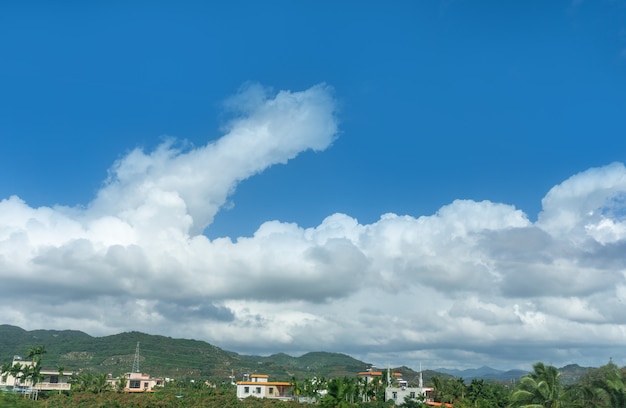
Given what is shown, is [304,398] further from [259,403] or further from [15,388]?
[15,388]

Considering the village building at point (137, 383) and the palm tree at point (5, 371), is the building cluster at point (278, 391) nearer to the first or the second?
the village building at point (137, 383)

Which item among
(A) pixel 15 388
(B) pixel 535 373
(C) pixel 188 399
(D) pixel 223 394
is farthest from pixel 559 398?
(A) pixel 15 388

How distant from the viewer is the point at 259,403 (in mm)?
87812

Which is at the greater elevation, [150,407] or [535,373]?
[535,373]

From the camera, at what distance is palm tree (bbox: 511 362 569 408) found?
138 ft

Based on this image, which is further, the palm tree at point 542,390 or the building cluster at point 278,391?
the building cluster at point 278,391

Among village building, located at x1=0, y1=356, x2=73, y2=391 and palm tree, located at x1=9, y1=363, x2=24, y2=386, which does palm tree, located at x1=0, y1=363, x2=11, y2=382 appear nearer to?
village building, located at x1=0, y1=356, x2=73, y2=391

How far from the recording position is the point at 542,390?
42281 millimetres

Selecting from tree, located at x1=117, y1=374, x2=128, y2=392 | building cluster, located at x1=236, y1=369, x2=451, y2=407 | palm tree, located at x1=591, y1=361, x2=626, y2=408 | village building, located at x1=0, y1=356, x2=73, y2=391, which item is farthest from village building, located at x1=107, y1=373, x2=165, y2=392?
palm tree, located at x1=591, y1=361, x2=626, y2=408

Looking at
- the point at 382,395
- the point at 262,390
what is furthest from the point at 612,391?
the point at 262,390

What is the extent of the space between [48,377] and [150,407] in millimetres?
40944

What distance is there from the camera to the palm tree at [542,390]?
4209cm

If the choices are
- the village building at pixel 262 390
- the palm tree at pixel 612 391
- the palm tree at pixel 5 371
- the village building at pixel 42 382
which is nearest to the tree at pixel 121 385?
the village building at pixel 42 382

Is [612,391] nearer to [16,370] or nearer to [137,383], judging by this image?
[16,370]
